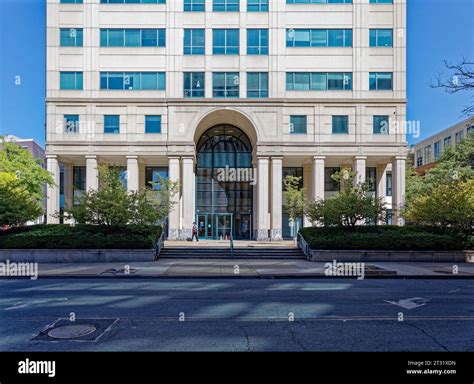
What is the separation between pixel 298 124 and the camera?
3253 cm

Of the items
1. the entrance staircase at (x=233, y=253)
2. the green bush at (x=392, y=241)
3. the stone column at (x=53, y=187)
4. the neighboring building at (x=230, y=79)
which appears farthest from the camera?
the stone column at (x=53, y=187)

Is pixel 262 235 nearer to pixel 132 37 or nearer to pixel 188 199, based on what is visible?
pixel 188 199

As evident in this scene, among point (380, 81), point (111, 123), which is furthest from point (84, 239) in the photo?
point (380, 81)

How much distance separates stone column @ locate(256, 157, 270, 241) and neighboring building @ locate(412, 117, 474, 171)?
120 ft

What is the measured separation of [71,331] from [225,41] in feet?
102

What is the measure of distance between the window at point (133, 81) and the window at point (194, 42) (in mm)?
3349

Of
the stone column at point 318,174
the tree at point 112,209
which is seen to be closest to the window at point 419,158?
the stone column at point 318,174

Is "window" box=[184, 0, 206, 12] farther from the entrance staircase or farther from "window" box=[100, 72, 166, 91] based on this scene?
the entrance staircase

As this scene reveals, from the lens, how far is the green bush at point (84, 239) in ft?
63.2

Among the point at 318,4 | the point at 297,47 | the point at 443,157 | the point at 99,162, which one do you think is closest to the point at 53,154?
the point at 99,162

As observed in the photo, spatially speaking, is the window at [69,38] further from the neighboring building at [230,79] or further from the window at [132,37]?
A: the window at [132,37]

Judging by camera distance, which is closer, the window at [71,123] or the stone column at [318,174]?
the window at [71,123]

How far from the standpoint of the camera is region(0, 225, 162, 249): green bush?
758 inches

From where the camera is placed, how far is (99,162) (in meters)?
33.7
